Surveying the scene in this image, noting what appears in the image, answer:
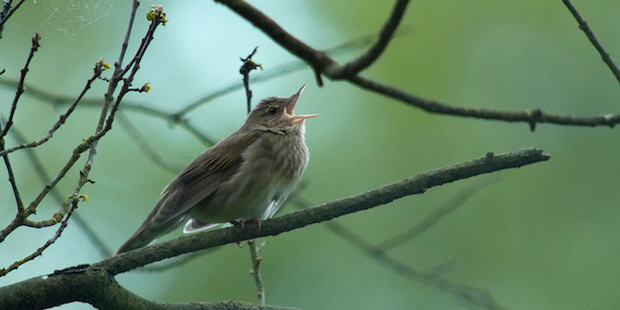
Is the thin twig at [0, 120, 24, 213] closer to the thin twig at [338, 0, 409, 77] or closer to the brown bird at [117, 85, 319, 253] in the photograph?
the thin twig at [338, 0, 409, 77]

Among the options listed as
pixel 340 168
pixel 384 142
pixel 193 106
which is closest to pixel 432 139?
pixel 384 142

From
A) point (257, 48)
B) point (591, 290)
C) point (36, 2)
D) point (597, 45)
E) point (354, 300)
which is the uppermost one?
point (36, 2)

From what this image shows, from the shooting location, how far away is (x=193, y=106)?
458cm

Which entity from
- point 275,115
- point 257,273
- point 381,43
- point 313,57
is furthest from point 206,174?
point 381,43

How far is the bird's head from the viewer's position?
583cm

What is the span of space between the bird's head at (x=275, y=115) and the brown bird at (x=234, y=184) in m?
0.05

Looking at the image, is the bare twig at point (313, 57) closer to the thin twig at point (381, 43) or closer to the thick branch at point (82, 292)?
the thin twig at point (381, 43)

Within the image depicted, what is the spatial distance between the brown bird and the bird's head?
5cm

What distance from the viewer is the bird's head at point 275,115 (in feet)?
19.1

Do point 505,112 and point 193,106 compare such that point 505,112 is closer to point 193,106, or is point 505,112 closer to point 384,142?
point 193,106

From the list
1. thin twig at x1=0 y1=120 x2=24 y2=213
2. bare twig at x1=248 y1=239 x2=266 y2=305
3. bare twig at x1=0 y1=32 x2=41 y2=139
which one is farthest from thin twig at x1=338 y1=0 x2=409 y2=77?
bare twig at x1=248 y1=239 x2=266 y2=305

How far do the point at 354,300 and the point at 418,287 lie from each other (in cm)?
89

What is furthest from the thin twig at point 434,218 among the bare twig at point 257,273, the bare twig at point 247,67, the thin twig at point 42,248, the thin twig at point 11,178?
the thin twig at point 11,178

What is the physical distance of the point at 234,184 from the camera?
16.8 ft
